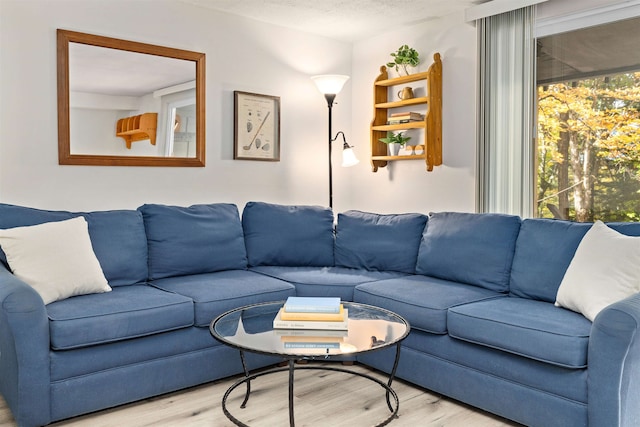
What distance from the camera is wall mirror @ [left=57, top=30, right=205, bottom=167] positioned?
3496 millimetres

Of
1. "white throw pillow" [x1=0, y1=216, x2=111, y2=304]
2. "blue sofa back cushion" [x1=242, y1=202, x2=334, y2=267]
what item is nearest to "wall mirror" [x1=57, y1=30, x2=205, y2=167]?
"blue sofa back cushion" [x1=242, y1=202, x2=334, y2=267]

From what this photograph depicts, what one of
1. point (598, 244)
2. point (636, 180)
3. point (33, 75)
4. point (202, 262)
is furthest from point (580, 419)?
point (33, 75)

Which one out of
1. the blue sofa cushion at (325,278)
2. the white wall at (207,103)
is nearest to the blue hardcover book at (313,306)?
the blue sofa cushion at (325,278)

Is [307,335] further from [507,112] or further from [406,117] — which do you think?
[406,117]

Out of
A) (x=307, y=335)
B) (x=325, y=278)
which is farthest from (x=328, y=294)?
(x=307, y=335)

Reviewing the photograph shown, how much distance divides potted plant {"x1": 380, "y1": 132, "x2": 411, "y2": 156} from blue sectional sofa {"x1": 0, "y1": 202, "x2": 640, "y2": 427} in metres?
0.89

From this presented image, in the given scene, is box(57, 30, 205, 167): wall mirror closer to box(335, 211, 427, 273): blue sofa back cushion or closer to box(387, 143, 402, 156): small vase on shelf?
box(335, 211, 427, 273): blue sofa back cushion

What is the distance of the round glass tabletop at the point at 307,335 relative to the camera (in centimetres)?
208

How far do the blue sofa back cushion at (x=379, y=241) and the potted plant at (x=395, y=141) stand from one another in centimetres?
90

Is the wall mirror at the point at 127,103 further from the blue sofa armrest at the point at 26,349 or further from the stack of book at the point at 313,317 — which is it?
the stack of book at the point at 313,317

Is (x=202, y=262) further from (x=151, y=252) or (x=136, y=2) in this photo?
(x=136, y=2)

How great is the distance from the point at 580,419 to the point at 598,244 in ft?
2.64

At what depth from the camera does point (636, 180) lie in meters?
3.34

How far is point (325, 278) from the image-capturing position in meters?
3.40
